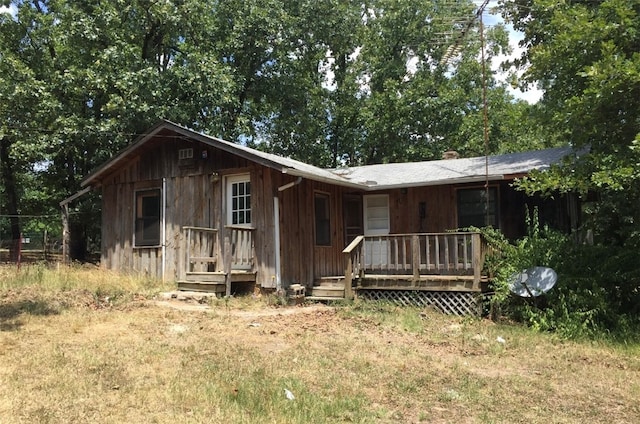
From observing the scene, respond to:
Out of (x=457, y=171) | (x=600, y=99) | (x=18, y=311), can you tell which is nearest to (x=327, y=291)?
(x=457, y=171)

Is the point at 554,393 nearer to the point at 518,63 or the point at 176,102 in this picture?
the point at 518,63

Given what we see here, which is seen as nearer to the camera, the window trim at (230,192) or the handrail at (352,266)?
the handrail at (352,266)

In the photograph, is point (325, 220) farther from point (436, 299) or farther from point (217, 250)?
point (436, 299)

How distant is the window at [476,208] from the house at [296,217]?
0.08 feet

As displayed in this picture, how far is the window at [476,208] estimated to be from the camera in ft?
42.2

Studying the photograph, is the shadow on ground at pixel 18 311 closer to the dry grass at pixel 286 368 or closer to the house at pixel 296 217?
the dry grass at pixel 286 368

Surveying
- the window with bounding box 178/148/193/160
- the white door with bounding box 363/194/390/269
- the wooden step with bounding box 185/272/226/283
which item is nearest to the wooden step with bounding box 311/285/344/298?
the wooden step with bounding box 185/272/226/283

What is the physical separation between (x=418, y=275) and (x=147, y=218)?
7.15m

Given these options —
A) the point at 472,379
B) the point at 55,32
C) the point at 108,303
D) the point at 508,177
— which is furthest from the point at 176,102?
the point at 472,379

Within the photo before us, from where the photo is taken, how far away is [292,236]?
12.4 meters

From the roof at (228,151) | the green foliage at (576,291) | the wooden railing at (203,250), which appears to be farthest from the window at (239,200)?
the green foliage at (576,291)

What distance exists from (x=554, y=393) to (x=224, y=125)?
702 inches

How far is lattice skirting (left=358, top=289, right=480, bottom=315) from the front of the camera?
34.8 feet

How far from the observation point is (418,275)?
36.3 ft
